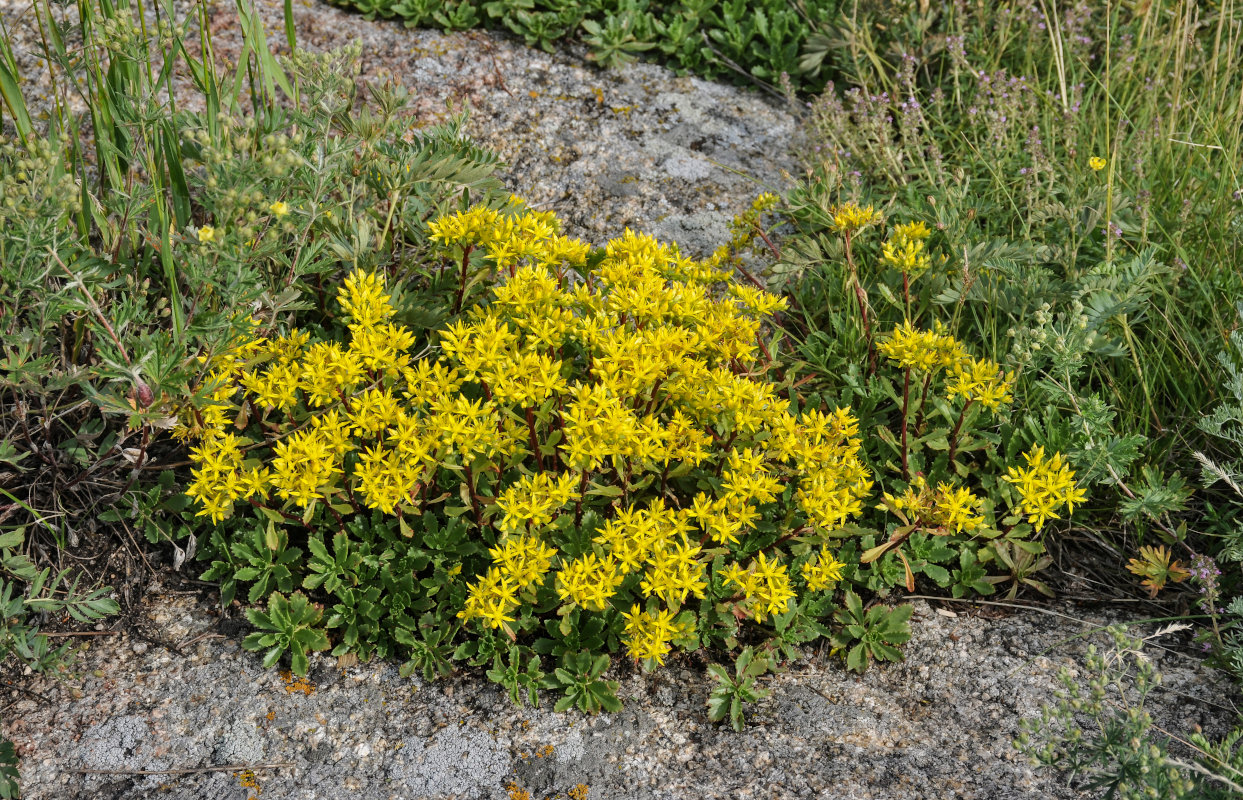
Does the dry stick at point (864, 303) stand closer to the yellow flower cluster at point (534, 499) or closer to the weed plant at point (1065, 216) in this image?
the weed plant at point (1065, 216)

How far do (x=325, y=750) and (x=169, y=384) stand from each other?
101 centimetres

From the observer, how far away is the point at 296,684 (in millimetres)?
2666

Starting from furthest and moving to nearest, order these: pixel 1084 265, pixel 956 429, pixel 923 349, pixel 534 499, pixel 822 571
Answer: pixel 1084 265 < pixel 956 429 < pixel 923 349 < pixel 822 571 < pixel 534 499

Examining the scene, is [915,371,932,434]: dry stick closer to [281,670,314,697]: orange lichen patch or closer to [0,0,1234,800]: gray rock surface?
[0,0,1234,800]: gray rock surface

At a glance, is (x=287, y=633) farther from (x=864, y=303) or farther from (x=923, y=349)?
(x=864, y=303)

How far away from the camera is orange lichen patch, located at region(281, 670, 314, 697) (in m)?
2.64

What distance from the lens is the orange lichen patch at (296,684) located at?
8.68 feet

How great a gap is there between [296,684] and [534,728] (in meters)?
0.67

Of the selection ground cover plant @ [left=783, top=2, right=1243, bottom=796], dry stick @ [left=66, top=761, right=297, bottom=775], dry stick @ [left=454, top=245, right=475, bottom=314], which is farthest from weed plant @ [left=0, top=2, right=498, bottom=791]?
ground cover plant @ [left=783, top=2, right=1243, bottom=796]

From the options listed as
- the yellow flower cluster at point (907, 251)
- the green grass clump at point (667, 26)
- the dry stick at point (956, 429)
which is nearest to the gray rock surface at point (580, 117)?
the green grass clump at point (667, 26)

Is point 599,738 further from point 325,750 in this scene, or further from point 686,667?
point 325,750

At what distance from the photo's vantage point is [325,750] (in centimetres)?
246

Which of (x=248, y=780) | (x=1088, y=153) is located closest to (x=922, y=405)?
(x=1088, y=153)

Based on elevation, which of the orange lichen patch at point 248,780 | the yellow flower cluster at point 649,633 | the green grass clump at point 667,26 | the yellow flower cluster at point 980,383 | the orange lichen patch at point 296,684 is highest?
the green grass clump at point 667,26
